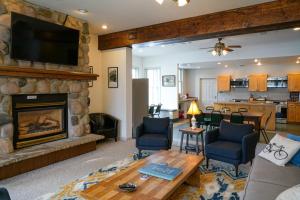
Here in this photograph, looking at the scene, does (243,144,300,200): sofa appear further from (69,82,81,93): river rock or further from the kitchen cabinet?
the kitchen cabinet

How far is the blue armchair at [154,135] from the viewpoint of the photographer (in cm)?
416

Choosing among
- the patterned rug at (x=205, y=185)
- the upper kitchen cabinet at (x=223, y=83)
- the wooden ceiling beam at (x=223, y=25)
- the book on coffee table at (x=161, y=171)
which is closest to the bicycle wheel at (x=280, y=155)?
the patterned rug at (x=205, y=185)

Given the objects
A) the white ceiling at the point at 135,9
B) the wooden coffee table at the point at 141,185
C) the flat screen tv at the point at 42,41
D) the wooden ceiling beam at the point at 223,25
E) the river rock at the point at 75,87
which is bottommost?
the wooden coffee table at the point at 141,185

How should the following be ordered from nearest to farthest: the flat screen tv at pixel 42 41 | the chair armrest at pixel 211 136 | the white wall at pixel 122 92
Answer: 1. the flat screen tv at pixel 42 41
2. the chair armrest at pixel 211 136
3. the white wall at pixel 122 92

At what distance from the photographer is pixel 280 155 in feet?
9.02

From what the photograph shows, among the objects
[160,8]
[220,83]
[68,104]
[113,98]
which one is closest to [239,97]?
[220,83]

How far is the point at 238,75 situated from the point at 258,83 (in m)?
1.08

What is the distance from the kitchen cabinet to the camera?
8812 millimetres

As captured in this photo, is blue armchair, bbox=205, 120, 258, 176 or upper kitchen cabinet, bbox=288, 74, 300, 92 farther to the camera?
upper kitchen cabinet, bbox=288, 74, 300, 92

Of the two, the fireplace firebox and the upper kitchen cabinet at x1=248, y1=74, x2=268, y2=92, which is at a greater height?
the upper kitchen cabinet at x1=248, y1=74, x2=268, y2=92

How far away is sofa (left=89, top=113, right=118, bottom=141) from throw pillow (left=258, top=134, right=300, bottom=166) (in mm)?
3663

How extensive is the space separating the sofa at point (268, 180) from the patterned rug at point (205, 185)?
1.81 ft

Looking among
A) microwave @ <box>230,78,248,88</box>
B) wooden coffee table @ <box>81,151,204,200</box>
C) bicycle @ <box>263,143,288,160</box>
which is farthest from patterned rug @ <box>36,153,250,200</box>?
microwave @ <box>230,78,248,88</box>

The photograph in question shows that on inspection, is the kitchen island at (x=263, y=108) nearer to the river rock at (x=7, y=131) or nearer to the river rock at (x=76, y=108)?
the river rock at (x=76, y=108)
